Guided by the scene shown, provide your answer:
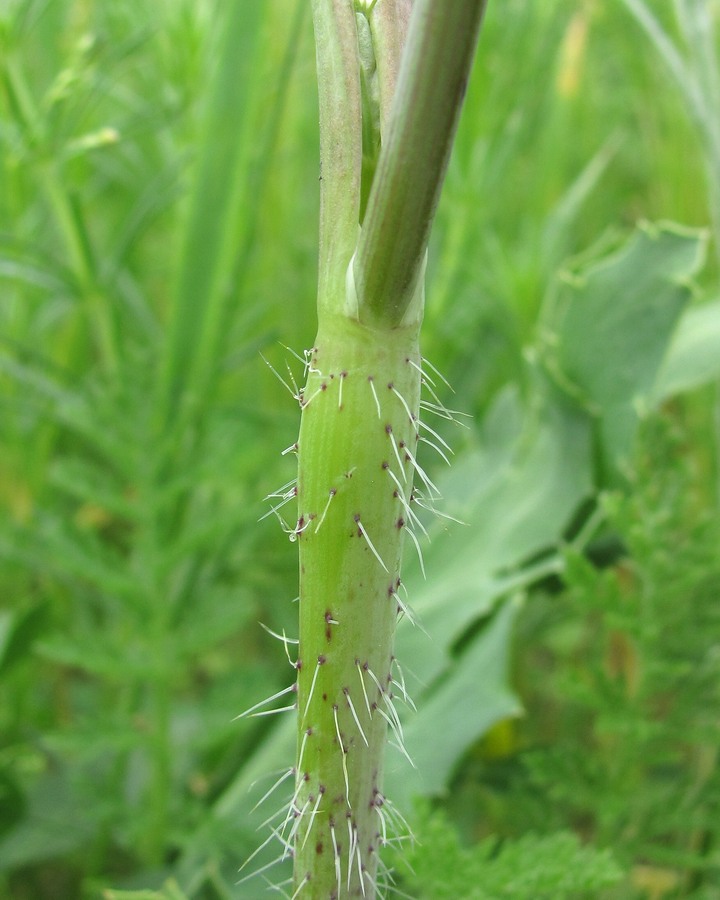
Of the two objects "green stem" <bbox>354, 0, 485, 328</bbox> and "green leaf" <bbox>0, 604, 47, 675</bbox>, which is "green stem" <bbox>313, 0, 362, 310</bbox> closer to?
"green stem" <bbox>354, 0, 485, 328</bbox>

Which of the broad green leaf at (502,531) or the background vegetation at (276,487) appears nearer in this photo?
the background vegetation at (276,487)

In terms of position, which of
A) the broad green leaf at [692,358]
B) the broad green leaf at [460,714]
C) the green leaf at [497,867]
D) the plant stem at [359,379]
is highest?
the plant stem at [359,379]

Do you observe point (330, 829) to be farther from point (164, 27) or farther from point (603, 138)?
point (603, 138)

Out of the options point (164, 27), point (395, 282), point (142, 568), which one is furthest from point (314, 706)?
point (164, 27)

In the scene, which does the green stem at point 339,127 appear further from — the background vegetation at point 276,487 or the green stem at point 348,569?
the background vegetation at point 276,487

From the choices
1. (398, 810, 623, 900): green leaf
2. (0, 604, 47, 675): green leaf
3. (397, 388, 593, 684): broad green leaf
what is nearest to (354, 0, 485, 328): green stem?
(398, 810, 623, 900): green leaf

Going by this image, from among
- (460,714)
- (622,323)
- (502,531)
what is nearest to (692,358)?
(622,323)

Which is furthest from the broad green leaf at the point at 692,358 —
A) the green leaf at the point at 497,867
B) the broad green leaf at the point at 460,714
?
the green leaf at the point at 497,867
